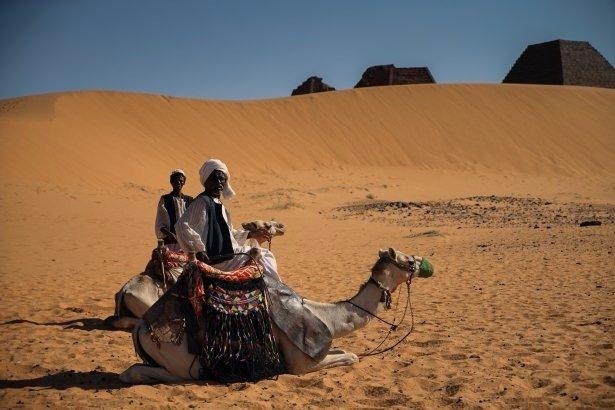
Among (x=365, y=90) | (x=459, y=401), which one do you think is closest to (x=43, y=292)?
(x=459, y=401)

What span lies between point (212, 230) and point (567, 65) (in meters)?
56.5

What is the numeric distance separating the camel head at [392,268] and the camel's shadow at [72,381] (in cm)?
203

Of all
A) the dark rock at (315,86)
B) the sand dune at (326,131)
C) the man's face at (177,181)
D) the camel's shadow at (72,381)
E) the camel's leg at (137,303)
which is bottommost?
the camel's shadow at (72,381)

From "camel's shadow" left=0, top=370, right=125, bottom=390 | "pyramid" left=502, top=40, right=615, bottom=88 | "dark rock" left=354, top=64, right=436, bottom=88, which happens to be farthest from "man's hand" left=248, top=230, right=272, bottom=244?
"pyramid" left=502, top=40, right=615, bottom=88

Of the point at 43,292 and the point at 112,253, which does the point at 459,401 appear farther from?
the point at 112,253

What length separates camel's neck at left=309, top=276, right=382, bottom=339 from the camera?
4387 millimetres

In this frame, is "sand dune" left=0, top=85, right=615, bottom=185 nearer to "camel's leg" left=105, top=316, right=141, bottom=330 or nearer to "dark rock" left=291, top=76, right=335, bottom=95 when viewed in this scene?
"dark rock" left=291, top=76, right=335, bottom=95

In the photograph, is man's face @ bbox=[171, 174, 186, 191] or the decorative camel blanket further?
man's face @ bbox=[171, 174, 186, 191]

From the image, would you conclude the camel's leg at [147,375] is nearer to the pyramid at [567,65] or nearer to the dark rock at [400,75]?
the dark rock at [400,75]

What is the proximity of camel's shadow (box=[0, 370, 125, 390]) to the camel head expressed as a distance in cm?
203

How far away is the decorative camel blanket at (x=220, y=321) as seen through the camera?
4160 millimetres

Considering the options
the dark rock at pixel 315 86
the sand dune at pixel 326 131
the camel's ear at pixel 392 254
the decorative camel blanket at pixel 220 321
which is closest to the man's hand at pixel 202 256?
the decorative camel blanket at pixel 220 321

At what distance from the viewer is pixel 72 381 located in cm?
441

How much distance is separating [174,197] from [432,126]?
33489mm
